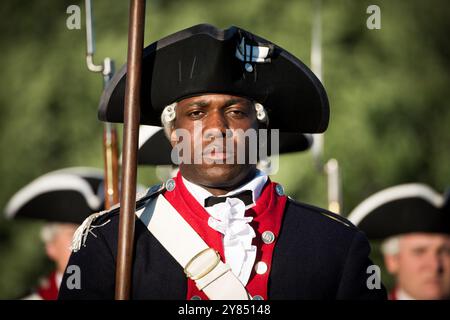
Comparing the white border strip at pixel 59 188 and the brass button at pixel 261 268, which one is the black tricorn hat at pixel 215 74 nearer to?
the brass button at pixel 261 268

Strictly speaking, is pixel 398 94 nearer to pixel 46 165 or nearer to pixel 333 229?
pixel 46 165

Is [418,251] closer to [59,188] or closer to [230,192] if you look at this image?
[59,188]

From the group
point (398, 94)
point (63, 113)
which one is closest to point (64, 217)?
point (63, 113)

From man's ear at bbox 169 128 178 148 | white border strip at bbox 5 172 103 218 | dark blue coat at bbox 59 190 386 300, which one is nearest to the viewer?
dark blue coat at bbox 59 190 386 300

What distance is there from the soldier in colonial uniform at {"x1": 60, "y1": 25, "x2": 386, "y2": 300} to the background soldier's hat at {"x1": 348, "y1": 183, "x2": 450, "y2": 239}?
2.50m

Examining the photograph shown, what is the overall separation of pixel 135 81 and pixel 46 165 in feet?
25.7

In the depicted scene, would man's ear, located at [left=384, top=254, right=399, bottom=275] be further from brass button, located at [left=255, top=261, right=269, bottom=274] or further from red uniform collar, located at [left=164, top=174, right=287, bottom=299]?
brass button, located at [left=255, top=261, right=269, bottom=274]

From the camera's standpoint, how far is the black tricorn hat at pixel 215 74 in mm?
4621

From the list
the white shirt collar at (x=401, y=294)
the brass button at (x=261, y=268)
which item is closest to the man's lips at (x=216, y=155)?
the brass button at (x=261, y=268)

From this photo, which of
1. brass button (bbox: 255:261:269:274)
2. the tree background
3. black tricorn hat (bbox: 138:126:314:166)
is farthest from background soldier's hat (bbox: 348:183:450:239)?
the tree background

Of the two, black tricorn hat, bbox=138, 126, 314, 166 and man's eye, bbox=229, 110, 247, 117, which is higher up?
man's eye, bbox=229, 110, 247, 117

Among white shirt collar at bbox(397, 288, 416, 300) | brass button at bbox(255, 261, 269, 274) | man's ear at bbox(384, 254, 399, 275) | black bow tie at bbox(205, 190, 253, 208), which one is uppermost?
black bow tie at bbox(205, 190, 253, 208)

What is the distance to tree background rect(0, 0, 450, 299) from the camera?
37.1ft

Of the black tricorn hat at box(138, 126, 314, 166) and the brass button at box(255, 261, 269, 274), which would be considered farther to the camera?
the black tricorn hat at box(138, 126, 314, 166)
